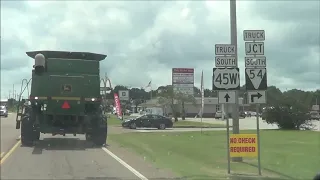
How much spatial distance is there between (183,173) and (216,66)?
3.24 metres

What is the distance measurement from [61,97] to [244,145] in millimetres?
9226

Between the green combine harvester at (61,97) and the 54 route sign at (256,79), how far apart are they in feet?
29.4

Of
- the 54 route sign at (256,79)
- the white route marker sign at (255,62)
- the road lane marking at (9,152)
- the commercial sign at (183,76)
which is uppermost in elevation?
the commercial sign at (183,76)

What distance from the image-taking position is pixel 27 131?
20.6m

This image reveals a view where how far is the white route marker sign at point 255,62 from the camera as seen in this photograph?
13.6 meters

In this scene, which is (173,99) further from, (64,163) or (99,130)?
(64,163)

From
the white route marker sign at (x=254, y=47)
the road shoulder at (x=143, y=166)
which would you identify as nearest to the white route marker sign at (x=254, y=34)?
the white route marker sign at (x=254, y=47)

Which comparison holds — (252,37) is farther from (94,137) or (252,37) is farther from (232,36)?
(94,137)

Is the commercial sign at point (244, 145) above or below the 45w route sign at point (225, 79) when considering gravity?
below

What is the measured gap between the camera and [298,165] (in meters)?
14.9

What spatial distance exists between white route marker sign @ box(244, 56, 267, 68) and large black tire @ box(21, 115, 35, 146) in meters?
10.9

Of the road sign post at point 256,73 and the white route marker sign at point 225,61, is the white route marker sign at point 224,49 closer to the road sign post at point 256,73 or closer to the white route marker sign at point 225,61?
the white route marker sign at point 225,61

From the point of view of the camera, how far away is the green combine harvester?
66.6 ft

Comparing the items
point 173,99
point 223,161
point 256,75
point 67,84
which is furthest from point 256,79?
point 173,99
